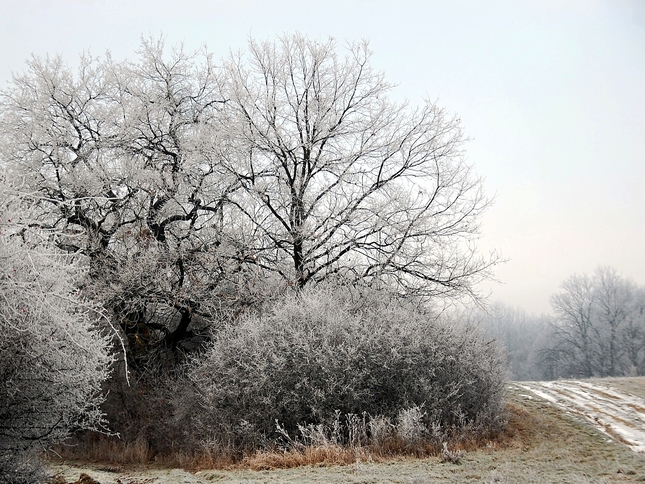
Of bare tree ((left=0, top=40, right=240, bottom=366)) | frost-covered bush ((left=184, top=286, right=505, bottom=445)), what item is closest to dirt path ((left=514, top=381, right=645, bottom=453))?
frost-covered bush ((left=184, top=286, right=505, bottom=445))

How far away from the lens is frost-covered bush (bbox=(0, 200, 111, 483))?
5.92 meters

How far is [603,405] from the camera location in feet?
38.8

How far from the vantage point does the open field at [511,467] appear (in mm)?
6637

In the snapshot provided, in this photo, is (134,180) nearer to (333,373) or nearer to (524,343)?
(333,373)

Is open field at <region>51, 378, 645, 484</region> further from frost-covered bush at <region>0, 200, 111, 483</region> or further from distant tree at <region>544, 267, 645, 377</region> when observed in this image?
distant tree at <region>544, 267, 645, 377</region>

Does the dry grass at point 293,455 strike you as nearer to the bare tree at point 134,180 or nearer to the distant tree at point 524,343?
the bare tree at point 134,180

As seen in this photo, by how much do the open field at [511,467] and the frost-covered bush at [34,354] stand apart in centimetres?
95

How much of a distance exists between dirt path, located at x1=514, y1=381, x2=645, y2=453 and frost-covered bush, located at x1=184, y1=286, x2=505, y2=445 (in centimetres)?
211

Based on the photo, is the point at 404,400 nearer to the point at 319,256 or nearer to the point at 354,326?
the point at 354,326

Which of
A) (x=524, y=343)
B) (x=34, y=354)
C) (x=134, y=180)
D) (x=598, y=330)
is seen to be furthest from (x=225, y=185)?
(x=524, y=343)

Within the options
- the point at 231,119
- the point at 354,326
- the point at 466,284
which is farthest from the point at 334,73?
the point at 354,326

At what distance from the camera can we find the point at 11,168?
516 inches

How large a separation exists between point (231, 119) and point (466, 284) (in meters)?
7.81

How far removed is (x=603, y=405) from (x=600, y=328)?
3488 centimetres
